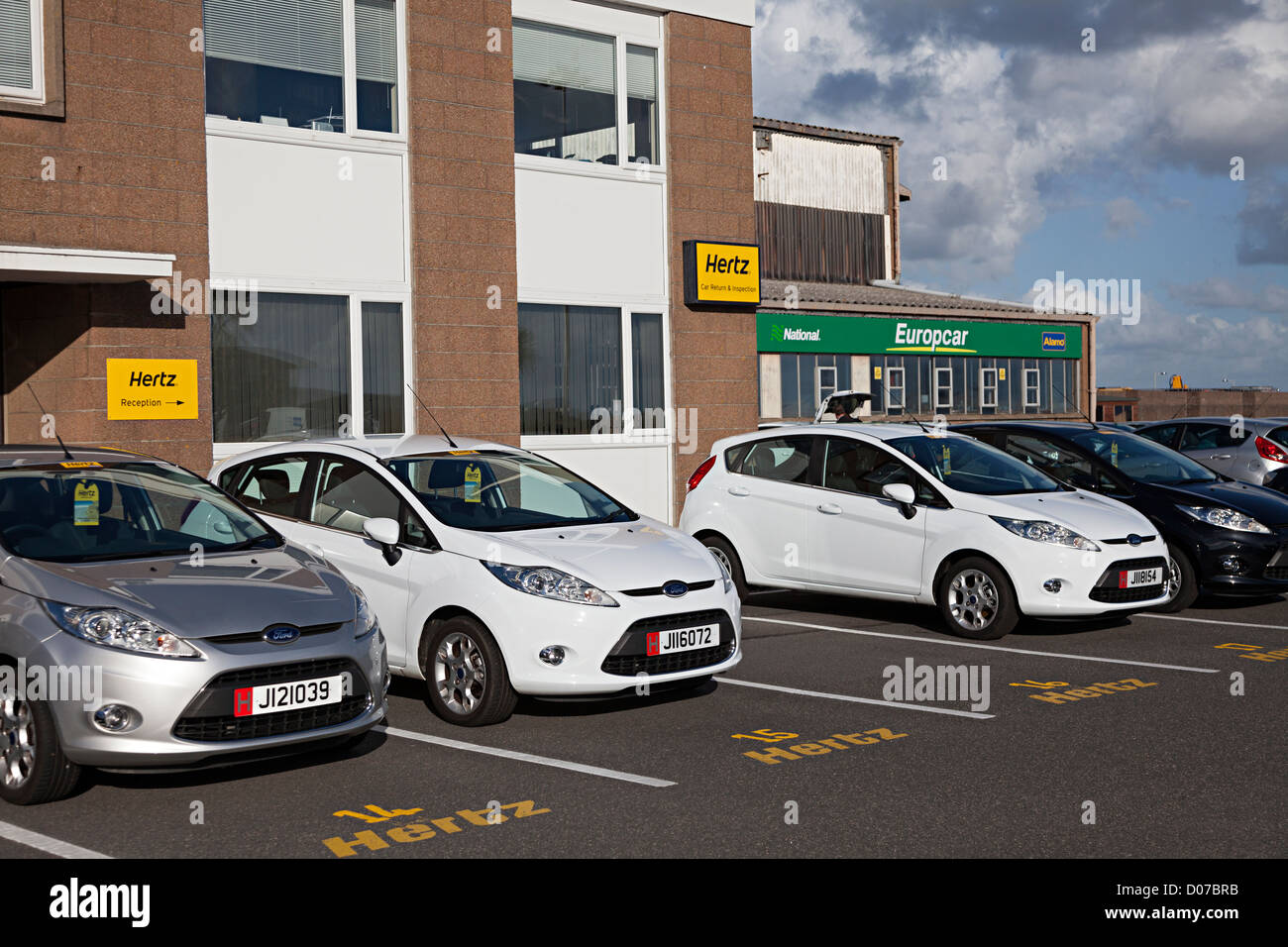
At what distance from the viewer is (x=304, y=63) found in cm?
1448

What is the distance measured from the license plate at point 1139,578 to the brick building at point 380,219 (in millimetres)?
7712

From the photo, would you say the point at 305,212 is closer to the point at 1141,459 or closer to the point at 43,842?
the point at 1141,459

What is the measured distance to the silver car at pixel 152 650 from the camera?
5832mm

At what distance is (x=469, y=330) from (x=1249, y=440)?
10154 millimetres

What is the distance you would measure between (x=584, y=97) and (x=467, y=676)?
10840 mm

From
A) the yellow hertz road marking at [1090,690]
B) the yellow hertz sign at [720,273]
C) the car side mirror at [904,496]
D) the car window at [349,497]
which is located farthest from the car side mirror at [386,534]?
the yellow hertz sign at [720,273]

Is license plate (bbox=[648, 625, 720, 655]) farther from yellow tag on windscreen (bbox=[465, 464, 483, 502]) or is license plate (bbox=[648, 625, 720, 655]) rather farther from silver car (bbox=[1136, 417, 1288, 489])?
silver car (bbox=[1136, 417, 1288, 489])

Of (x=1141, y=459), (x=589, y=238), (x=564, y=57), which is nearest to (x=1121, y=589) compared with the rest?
(x=1141, y=459)

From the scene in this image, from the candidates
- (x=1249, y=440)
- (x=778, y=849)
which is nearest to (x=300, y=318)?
(x=778, y=849)

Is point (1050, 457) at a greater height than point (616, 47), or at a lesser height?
lesser

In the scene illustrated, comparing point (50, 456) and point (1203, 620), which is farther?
point (1203, 620)

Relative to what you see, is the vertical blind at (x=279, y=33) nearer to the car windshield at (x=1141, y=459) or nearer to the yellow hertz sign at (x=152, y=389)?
the yellow hertz sign at (x=152, y=389)

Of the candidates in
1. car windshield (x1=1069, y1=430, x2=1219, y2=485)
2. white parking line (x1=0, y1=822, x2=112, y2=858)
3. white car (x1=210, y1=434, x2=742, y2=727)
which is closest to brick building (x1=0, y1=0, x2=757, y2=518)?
white car (x1=210, y1=434, x2=742, y2=727)

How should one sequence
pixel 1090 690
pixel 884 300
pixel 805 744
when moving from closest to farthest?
pixel 805 744
pixel 1090 690
pixel 884 300
